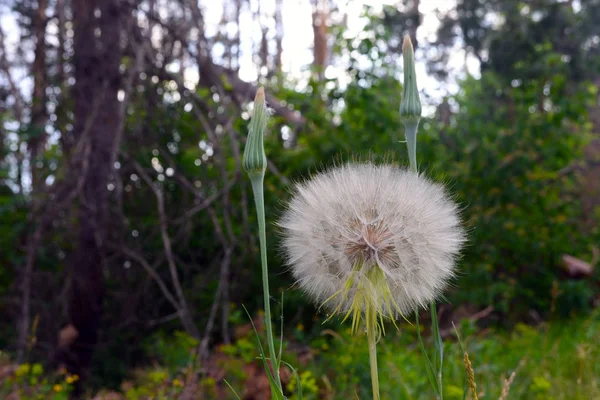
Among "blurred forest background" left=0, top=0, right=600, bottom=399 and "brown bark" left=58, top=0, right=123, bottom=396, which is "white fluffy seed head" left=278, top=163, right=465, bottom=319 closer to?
"blurred forest background" left=0, top=0, right=600, bottom=399

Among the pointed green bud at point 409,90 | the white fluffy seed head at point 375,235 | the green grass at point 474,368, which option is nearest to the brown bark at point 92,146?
the green grass at point 474,368

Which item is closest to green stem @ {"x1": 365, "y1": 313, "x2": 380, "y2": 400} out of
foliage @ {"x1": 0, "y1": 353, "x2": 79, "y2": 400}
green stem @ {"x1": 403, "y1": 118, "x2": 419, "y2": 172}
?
green stem @ {"x1": 403, "y1": 118, "x2": 419, "y2": 172}

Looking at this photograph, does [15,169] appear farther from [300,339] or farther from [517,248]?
[517,248]

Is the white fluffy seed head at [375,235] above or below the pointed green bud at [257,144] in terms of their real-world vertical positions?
below

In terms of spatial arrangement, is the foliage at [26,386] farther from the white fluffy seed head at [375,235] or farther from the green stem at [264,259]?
the green stem at [264,259]

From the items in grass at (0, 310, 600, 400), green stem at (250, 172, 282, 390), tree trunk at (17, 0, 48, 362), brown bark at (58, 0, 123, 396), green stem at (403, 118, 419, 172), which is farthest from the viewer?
brown bark at (58, 0, 123, 396)

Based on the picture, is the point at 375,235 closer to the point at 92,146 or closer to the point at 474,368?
the point at 474,368

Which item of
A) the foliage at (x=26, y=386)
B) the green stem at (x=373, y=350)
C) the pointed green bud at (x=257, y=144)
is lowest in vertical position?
the foliage at (x=26, y=386)

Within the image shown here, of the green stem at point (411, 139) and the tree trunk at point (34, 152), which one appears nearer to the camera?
the green stem at point (411, 139)
